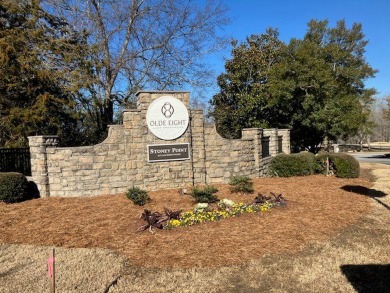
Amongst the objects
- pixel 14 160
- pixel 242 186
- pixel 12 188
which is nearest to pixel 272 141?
pixel 242 186

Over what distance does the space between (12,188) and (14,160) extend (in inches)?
153

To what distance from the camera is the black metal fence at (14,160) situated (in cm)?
1198

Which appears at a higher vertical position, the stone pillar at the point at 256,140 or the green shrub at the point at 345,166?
the stone pillar at the point at 256,140

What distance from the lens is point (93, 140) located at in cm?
1589

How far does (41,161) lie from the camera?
30.3 ft

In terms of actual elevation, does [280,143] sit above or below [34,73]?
below

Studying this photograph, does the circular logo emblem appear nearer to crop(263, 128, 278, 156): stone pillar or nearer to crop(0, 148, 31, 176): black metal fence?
crop(263, 128, 278, 156): stone pillar

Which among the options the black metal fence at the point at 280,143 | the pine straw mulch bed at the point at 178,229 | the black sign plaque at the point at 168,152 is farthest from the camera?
the black metal fence at the point at 280,143

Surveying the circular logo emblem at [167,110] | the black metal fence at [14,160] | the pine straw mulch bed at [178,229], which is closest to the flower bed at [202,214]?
the pine straw mulch bed at [178,229]

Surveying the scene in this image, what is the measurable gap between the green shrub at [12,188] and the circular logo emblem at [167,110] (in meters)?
4.75

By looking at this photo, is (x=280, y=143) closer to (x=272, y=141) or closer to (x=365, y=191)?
(x=272, y=141)

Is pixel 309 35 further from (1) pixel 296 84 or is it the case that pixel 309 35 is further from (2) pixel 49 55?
(2) pixel 49 55

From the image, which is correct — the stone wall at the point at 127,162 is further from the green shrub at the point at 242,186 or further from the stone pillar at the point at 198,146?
the green shrub at the point at 242,186

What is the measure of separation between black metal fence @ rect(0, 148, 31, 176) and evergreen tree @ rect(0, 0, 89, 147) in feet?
2.77
